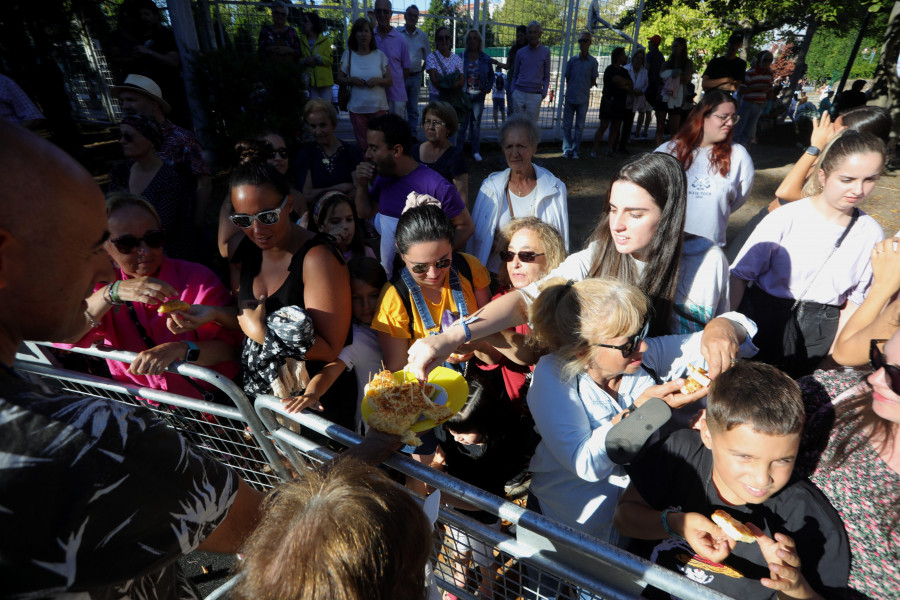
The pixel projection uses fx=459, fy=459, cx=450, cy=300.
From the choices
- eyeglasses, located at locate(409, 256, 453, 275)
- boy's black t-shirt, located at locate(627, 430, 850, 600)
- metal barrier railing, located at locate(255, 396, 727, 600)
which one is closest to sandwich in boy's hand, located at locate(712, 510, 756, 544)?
boy's black t-shirt, located at locate(627, 430, 850, 600)

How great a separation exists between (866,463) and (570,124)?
36.0 ft

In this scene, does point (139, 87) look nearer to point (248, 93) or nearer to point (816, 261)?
point (248, 93)

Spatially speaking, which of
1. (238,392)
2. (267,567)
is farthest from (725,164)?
(267,567)

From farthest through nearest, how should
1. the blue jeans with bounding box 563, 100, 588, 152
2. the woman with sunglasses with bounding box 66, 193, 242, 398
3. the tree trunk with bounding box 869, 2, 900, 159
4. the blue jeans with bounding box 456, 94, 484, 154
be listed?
the blue jeans with bounding box 563, 100, 588, 152
the tree trunk with bounding box 869, 2, 900, 159
the blue jeans with bounding box 456, 94, 484, 154
the woman with sunglasses with bounding box 66, 193, 242, 398

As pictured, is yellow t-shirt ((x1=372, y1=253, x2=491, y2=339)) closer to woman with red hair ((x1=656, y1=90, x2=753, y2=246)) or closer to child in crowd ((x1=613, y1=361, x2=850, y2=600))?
child in crowd ((x1=613, y1=361, x2=850, y2=600))

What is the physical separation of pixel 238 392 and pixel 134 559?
44.2 inches

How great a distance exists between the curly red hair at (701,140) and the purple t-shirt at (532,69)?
677 cm

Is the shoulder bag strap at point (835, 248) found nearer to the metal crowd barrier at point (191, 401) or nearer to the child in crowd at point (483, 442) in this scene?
the child in crowd at point (483, 442)

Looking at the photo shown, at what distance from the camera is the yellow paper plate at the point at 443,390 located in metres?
1.85

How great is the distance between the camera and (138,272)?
8.59 ft

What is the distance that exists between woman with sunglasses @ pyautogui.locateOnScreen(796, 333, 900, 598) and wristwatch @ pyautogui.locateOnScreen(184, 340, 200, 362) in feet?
9.44

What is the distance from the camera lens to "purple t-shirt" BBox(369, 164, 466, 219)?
363 cm

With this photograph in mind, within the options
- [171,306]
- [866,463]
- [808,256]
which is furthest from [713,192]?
[171,306]

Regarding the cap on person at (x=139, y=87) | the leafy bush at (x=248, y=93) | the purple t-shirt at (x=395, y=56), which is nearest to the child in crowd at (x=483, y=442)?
the cap on person at (x=139, y=87)
